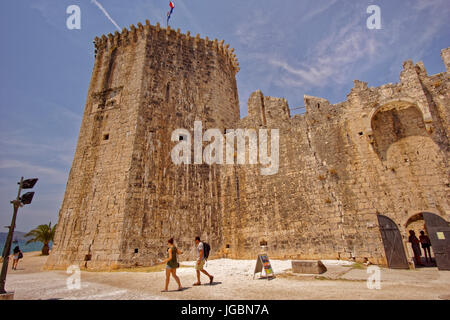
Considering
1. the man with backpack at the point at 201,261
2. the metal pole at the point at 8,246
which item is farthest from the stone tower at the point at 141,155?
the man with backpack at the point at 201,261

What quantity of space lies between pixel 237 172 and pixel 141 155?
5374 millimetres

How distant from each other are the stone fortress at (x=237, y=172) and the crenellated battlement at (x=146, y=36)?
9 cm

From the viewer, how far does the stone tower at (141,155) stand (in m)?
11.2

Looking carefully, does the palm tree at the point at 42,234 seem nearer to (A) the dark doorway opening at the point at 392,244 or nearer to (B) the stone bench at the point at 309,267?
(B) the stone bench at the point at 309,267

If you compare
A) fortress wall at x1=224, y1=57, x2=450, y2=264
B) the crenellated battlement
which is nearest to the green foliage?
the crenellated battlement

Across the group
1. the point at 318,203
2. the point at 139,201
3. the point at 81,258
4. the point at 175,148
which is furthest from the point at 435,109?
the point at 81,258

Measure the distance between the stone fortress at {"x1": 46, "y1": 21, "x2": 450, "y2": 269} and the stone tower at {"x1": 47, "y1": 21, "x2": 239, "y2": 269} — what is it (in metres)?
0.06

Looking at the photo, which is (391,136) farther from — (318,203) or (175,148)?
(175,148)

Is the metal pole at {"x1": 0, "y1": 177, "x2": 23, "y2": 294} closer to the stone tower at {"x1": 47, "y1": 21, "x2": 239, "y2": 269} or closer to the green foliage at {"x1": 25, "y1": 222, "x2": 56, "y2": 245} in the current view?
the stone tower at {"x1": 47, "y1": 21, "x2": 239, "y2": 269}

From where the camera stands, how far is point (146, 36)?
Result: 15258 mm

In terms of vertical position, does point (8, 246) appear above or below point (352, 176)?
below

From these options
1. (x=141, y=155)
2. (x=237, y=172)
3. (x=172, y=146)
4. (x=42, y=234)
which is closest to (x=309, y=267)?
(x=237, y=172)

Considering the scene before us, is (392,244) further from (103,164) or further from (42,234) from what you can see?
(42,234)

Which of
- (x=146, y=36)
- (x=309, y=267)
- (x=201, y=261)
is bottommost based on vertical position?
(x=309, y=267)
